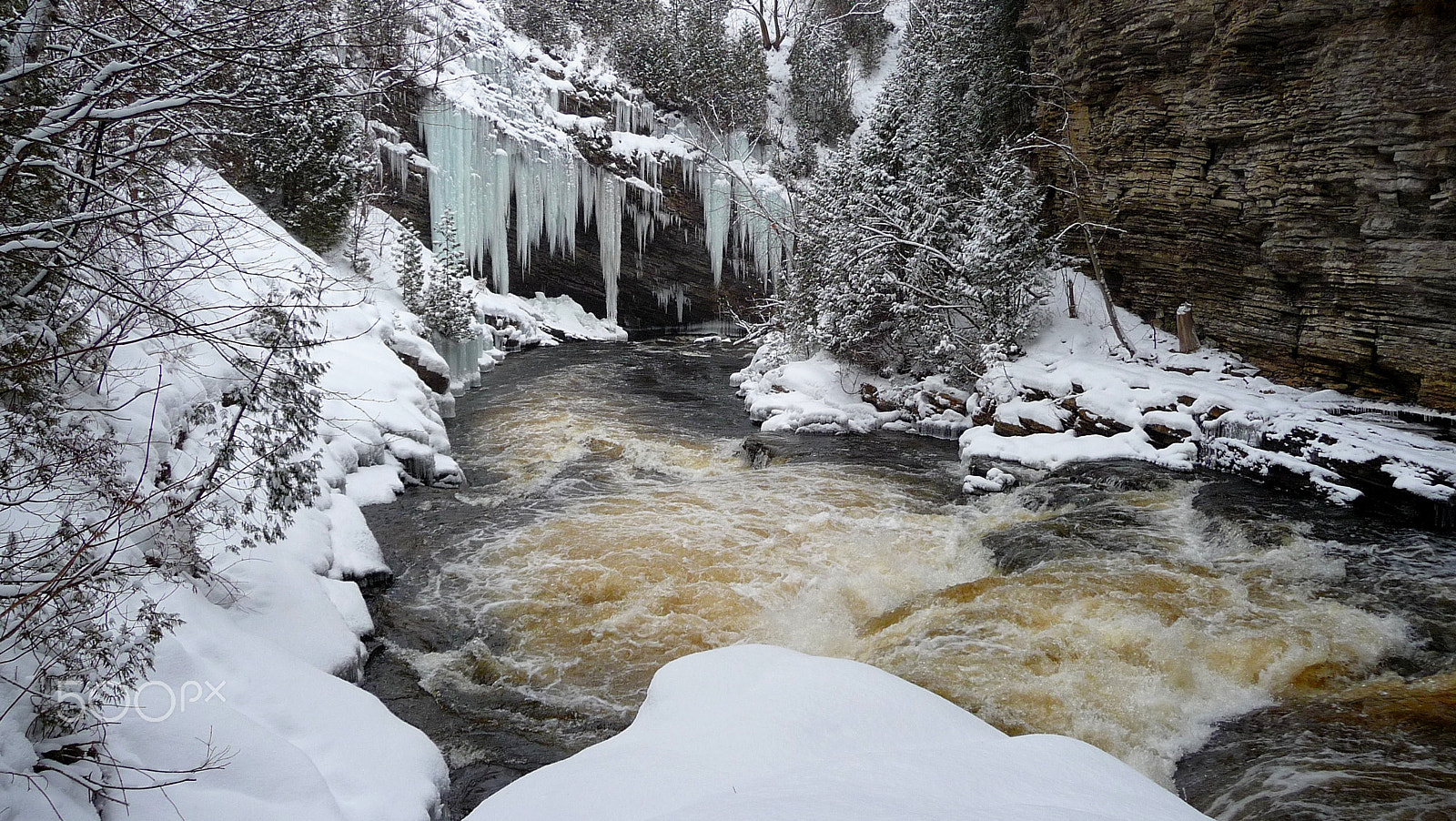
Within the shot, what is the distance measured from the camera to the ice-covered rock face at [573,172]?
1823 cm

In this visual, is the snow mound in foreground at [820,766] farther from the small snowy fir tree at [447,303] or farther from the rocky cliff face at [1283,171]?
the small snowy fir tree at [447,303]

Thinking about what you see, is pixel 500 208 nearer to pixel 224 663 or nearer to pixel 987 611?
pixel 987 611

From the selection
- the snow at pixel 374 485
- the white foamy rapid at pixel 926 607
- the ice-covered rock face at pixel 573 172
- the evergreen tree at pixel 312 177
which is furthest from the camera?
the ice-covered rock face at pixel 573 172

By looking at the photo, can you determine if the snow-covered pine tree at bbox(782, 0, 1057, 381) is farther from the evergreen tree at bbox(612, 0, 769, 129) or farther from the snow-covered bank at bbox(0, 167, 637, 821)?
the evergreen tree at bbox(612, 0, 769, 129)

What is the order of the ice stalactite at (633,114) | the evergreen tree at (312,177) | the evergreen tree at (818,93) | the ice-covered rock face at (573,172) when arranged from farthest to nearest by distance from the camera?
the evergreen tree at (818,93) < the ice stalactite at (633,114) < the ice-covered rock face at (573,172) < the evergreen tree at (312,177)

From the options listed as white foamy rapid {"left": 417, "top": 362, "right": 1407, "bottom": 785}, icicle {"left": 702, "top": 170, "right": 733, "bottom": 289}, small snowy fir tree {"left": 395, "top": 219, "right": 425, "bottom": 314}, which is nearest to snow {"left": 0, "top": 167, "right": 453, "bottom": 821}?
white foamy rapid {"left": 417, "top": 362, "right": 1407, "bottom": 785}

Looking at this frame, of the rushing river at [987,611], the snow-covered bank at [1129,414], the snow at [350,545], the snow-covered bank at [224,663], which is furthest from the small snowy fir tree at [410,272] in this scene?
the snow at [350,545]

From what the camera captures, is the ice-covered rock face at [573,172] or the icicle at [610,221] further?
the icicle at [610,221]

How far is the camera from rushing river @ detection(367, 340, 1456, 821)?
4.02 metres

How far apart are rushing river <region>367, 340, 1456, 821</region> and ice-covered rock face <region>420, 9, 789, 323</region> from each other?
10152mm

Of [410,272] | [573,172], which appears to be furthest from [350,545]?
[573,172]

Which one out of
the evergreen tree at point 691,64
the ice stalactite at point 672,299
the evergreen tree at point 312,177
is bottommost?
the ice stalactite at point 672,299

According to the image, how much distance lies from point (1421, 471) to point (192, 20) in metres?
9.95

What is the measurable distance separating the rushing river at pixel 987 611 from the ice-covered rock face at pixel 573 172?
33.3ft
